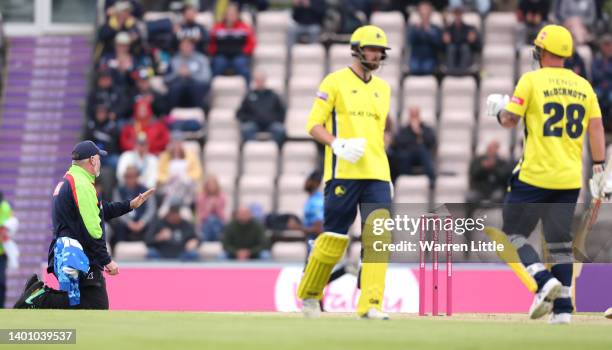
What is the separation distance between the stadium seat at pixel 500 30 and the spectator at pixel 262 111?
3.23m

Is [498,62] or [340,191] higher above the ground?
[498,62]

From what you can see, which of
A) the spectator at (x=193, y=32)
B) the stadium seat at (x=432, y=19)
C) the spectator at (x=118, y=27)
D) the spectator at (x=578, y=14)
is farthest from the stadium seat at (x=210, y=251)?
the spectator at (x=578, y=14)

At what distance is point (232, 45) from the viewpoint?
24.5m

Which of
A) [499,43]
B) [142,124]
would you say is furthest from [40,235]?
[499,43]

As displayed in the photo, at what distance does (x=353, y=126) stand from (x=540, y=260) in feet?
6.24

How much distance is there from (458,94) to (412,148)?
151cm

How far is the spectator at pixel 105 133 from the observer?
929 inches

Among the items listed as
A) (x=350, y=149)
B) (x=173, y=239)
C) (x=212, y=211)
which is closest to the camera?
(x=350, y=149)

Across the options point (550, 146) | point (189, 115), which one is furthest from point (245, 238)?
point (550, 146)

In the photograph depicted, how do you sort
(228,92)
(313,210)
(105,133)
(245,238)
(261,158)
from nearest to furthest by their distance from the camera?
(313,210), (245,238), (261,158), (105,133), (228,92)

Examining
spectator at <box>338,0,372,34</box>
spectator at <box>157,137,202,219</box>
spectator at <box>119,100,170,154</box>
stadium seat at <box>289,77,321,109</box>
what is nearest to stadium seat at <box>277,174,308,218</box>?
spectator at <box>157,137,202,219</box>

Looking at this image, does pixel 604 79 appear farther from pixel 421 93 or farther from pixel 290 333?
pixel 290 333

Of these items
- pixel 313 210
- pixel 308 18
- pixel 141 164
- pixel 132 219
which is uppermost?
pixel 308 18

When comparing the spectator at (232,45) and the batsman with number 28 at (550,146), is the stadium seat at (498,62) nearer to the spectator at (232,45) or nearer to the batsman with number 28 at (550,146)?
the spectator at (232,45)
